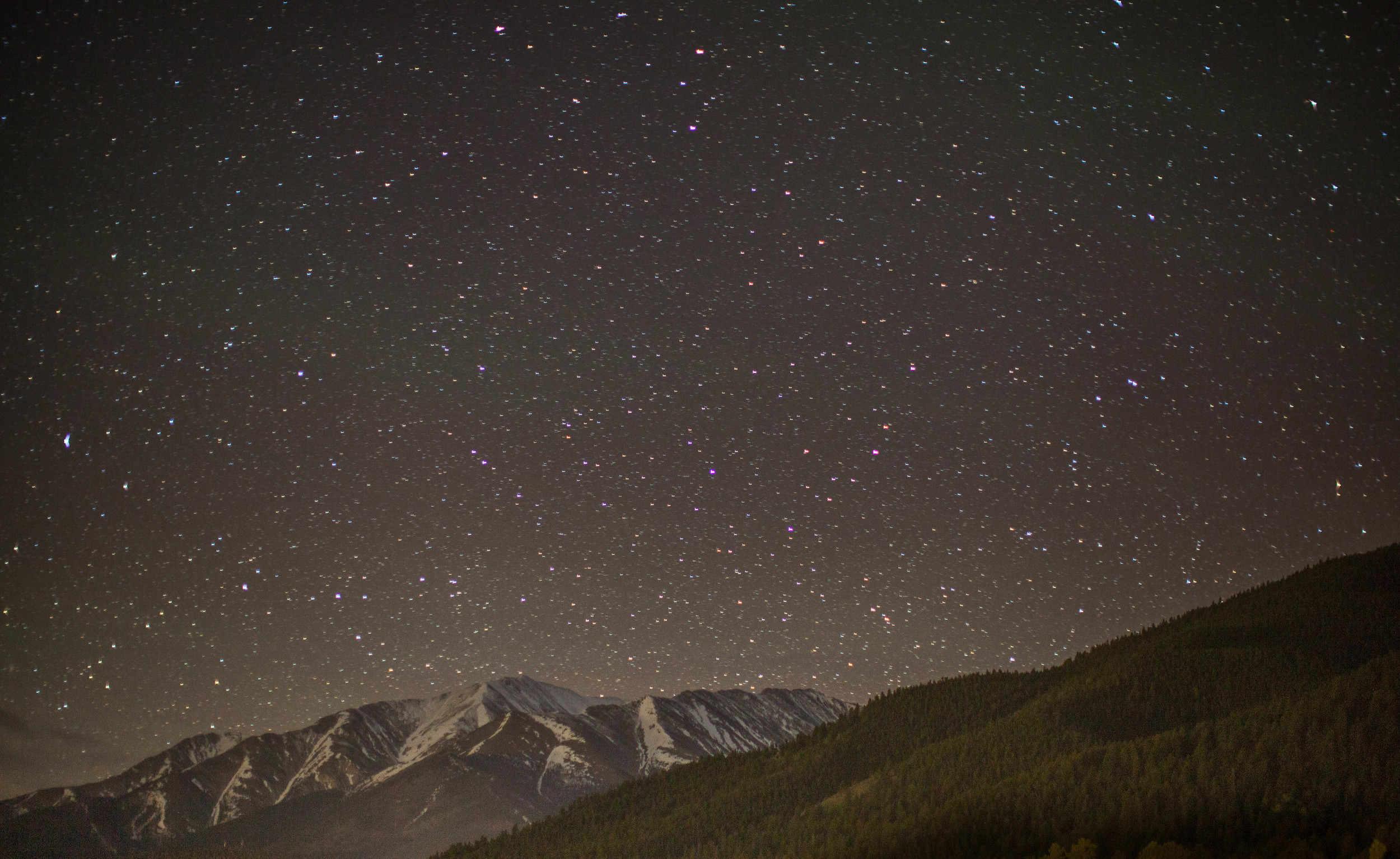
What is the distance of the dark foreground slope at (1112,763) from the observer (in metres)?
96.7

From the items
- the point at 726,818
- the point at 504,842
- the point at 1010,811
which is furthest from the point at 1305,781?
the point at 504,842

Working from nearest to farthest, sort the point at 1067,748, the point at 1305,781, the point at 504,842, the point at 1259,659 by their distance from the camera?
the point at 1305,781 → the point at 1067,748 → the point at 1259,659 → the point at 504,842

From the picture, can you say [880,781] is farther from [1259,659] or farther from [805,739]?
[1259,659]

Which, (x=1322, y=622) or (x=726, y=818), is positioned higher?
(x=1322, y=622)

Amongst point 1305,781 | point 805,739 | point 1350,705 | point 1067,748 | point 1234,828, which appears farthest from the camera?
point 805,739

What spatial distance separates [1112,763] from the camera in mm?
114062

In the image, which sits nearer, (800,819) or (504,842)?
(800,819)

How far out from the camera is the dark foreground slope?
96.7 metres

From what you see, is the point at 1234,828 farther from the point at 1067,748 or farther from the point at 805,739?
the point at 805,739

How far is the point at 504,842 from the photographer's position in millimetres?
184625

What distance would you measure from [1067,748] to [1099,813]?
40570 millimetres

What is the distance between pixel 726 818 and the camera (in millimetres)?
165375

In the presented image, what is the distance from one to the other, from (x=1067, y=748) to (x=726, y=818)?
6047cm

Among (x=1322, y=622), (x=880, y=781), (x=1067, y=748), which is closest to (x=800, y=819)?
(x=880, y=781)
